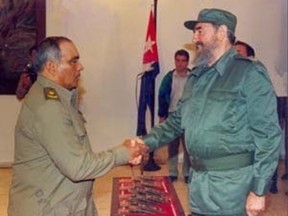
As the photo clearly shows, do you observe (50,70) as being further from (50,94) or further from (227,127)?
(227,127)

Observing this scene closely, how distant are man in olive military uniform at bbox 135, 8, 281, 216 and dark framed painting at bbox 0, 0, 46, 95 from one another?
4143mm

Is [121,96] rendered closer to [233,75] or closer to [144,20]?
[144,20]

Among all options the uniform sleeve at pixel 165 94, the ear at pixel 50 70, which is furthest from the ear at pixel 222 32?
the uniform sleeve at pixel 165 94

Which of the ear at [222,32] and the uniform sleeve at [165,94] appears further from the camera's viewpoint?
the uniform sleeve at [165,94]

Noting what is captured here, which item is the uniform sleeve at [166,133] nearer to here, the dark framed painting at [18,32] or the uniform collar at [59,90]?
the uniform collar at [59,90]

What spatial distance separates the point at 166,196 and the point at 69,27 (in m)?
4.03

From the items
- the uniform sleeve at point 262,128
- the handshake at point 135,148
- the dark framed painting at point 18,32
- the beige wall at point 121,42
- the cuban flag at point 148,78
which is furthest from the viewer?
the beige wall at point 121,42

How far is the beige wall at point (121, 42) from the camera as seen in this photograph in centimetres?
647

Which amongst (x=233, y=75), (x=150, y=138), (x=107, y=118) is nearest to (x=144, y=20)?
(x=107, y=118)

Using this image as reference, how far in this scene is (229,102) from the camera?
236 centimetres

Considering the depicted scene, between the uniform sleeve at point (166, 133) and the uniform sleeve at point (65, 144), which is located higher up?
the uniform sleeve at point (65, 144)

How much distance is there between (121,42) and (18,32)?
3.95ft

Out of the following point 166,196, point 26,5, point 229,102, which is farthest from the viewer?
point 26,5

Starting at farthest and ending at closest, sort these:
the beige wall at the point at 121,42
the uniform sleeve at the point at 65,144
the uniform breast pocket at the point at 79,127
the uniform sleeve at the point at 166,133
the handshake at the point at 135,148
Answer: the beige wall at the point at 121,42 → the uniform sleeve at the point at 166,133 → the handshake at the point at 135,148 → the uniform breast pocket at the point at 79,127 → the uniform sleeve at the point at 65,144
